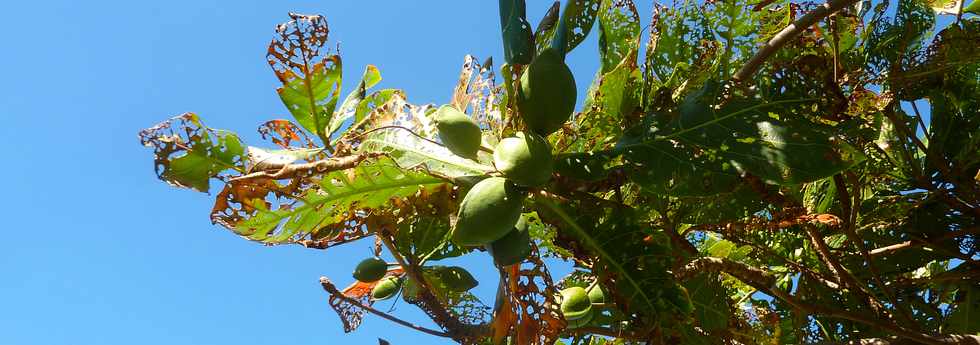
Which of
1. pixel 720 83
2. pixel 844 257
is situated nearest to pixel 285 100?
pixel 720 83

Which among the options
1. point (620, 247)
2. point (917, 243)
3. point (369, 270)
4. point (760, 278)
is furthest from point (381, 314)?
point (917, 243)

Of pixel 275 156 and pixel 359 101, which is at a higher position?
pixel 359 101

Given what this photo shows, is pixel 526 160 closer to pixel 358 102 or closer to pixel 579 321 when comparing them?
pixel 358 102

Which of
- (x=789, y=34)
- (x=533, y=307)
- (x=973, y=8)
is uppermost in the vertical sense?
(x=973, y=8)

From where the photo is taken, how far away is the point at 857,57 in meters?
2.07

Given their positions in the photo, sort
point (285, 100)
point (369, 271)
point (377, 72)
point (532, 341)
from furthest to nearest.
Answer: point (369, 271), point (377, 72), point (285, 100), point (532, 341)

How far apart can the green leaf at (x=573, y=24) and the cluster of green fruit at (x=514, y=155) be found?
0.09m

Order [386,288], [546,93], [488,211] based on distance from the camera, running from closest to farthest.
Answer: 1. [488,211]
2. [546,93]
3. [386,288]

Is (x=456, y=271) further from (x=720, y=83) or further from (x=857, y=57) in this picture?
(x=857, y=57)

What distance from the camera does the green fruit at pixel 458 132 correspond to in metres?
1.47

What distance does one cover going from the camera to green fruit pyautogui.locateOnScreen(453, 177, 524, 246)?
1.36 meters

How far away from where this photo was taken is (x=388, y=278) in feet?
7.67

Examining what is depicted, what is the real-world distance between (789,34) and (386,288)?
56.2 inches

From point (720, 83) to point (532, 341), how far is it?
2.35 ft
